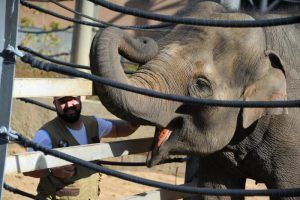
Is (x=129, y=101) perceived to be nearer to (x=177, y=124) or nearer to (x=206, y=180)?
(x=177, y=124)

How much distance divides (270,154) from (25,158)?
4.69 ft

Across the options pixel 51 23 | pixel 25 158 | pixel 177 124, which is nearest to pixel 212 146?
pixel 177 124

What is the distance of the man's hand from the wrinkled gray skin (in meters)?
A: 0.56

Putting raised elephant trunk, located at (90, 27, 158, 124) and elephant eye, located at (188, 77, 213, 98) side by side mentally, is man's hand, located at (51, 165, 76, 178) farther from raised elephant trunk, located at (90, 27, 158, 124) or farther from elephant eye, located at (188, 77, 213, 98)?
elephant eye, located at (188, 77, 213, 98)

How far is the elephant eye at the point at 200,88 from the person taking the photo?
3822 mm

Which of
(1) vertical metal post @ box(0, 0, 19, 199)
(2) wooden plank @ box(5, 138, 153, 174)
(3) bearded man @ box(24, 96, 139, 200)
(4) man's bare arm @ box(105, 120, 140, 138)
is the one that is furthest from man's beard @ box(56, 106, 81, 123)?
(1) vertical metal post @ box(0, 0, 19, 199)

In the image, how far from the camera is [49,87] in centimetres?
371

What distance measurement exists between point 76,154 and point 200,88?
2.65 feet

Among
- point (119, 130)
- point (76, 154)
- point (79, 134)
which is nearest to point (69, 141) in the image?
point (79, 134)

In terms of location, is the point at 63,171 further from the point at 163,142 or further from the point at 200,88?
the point at 200,88

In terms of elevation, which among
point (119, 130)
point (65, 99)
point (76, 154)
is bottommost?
point (76, 154)

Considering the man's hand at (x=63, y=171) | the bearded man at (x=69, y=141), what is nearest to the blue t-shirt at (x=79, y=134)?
the bearded man at (x=69, y=141)

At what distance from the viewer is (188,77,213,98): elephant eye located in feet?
12.5

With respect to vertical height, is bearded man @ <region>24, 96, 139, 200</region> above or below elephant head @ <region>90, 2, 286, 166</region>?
below
